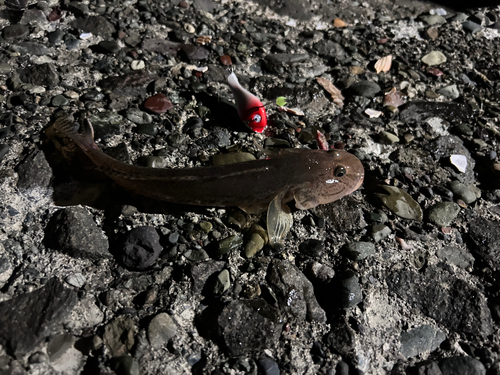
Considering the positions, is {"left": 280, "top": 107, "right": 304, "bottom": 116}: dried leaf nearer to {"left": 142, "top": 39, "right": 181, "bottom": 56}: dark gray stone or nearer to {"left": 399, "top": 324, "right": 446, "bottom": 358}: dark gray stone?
{"left": 142, "top": 39, "right": 181, "bottom": 56}: dark gray stone

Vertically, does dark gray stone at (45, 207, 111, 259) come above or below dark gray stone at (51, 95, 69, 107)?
below

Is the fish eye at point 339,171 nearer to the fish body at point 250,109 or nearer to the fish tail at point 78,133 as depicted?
the fish body at point 250,109

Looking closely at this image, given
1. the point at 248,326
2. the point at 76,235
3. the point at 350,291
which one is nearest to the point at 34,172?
the point at 76,235

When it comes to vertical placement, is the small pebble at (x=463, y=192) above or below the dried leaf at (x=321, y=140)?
below

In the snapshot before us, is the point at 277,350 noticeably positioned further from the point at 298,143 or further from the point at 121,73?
the point at 121,73

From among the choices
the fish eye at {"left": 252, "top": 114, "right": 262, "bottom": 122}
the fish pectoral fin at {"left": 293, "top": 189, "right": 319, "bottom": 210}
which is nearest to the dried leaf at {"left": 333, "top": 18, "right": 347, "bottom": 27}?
the fish eye at {"left": 252, "top": 114, "right": 262, "bottom": 122}

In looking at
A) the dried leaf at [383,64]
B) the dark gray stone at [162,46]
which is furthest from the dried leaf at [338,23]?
the dark gray stone at [162,46]

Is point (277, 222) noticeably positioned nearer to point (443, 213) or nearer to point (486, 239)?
point (443, 213)
